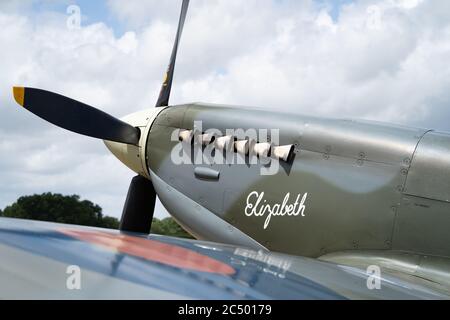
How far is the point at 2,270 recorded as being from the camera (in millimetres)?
2262

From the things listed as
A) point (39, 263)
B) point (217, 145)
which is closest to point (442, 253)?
point (217, 145)

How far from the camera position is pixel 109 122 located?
22.6ft

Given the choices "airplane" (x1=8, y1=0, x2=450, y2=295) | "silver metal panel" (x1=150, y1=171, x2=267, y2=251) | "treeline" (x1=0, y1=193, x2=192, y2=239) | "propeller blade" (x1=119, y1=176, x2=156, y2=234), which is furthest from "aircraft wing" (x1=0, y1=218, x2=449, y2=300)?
"treeline" (x1=0, y1=193, x2=192, y2=239)

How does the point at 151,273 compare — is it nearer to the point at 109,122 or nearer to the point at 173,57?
the point at 109,122

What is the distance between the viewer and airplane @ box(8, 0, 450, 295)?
457cm

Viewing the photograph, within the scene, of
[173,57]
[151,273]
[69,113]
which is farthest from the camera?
[173,57]

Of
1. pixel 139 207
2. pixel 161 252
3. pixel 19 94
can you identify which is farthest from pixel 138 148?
pixel 161 252

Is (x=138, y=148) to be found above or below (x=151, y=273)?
above

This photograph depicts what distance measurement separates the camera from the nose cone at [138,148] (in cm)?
705

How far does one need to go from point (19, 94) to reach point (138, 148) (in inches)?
65.1

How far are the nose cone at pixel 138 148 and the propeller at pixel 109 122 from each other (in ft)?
0.31

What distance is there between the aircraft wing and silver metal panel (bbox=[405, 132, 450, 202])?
1.26 metres

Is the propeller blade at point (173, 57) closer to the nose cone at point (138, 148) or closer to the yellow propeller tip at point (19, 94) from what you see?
the nose cone at point (138, 148)

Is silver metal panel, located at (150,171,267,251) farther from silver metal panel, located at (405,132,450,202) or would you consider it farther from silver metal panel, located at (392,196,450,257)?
silver metal panel, located at (405,132,450,202)
